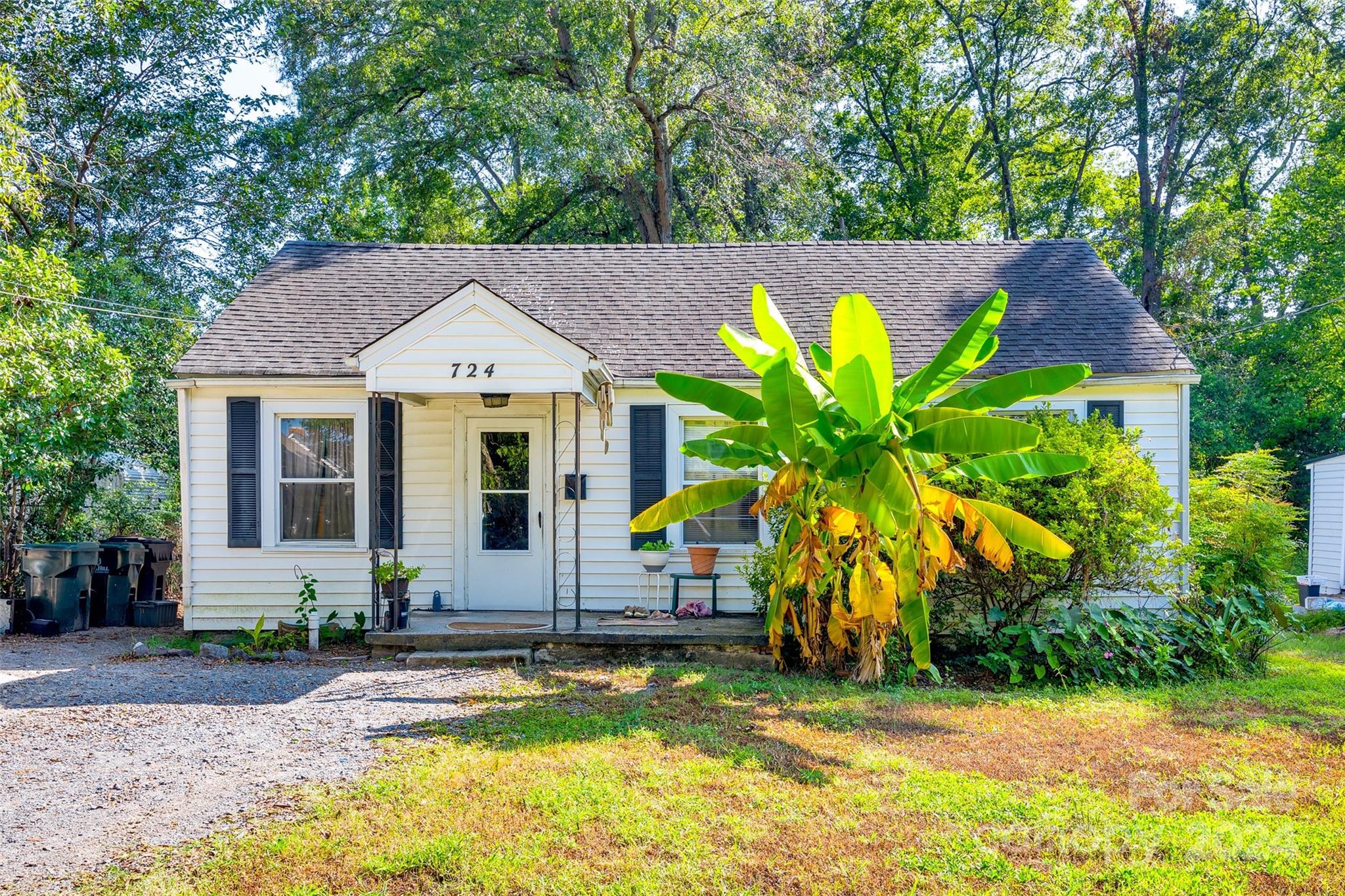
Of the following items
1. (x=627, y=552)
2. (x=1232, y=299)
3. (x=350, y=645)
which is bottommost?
(x=350, y=645)

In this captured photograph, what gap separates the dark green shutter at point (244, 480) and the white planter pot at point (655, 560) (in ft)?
14.0

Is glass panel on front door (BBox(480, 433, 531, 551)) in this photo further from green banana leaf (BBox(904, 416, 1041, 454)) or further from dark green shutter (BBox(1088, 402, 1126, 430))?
dark green shutter (BBox(1088, 402, 1126, 430))

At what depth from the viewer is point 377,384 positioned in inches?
337

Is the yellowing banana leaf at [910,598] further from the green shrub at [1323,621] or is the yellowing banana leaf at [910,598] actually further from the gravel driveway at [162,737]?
the green shrub at [1323,621]

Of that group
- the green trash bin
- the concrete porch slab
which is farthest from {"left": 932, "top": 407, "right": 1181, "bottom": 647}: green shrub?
the green trash bin

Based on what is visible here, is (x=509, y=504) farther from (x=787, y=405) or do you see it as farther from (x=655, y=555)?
(x=787, y=405)

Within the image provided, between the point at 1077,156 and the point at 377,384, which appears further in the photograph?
the point at 1077,156

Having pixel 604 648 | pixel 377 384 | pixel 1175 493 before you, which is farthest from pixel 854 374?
pixel 1175 493

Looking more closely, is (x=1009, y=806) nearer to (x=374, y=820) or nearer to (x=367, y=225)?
(x=374, y=820)

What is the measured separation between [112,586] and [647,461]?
24.1ft

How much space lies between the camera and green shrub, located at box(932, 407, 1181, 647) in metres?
8.22

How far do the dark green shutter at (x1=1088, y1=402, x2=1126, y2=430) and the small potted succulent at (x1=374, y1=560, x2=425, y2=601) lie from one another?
24.5ft

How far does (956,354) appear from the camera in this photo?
7.14 meters

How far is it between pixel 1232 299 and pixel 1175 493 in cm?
1867
